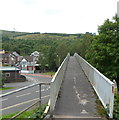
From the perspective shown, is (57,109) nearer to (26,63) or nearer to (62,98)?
(62,98)

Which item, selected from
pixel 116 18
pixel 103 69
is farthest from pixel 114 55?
pixel 116 18

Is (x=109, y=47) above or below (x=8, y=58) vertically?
above

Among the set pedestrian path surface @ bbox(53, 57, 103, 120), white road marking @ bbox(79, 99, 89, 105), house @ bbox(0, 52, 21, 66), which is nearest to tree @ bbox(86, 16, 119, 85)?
pedestrian path surface @ bbox(53, 57, 103, 120)

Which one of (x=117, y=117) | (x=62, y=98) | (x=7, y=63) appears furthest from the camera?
(x=7, y=63)

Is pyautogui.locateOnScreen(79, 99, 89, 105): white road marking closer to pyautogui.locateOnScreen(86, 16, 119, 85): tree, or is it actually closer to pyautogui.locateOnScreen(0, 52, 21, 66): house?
pyautogui.locateOnScreen(86, 16, 119, 85): tree

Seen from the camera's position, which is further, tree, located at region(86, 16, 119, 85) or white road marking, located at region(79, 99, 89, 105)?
tree, located at region(86, 16, 119, 85)

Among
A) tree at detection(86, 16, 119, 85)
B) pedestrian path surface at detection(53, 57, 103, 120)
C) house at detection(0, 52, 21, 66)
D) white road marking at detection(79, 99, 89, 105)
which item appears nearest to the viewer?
pedestrian path surface at detection(53, 57, 103, 120)

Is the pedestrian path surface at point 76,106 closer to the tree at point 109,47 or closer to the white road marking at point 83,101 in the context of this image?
the white road marking at point 83,101

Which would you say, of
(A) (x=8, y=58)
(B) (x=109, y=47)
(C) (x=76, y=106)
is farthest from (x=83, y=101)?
(A) (x=8, y=58)

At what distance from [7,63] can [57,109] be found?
82.1 meters

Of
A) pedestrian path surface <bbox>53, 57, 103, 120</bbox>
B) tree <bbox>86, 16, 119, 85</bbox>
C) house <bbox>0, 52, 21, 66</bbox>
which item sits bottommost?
house <bbox>0, 52, 21, 66</bbox>

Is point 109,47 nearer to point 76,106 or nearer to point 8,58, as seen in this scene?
point 76,106

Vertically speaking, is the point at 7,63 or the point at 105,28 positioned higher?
the point at 105,28

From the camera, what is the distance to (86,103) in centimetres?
551
